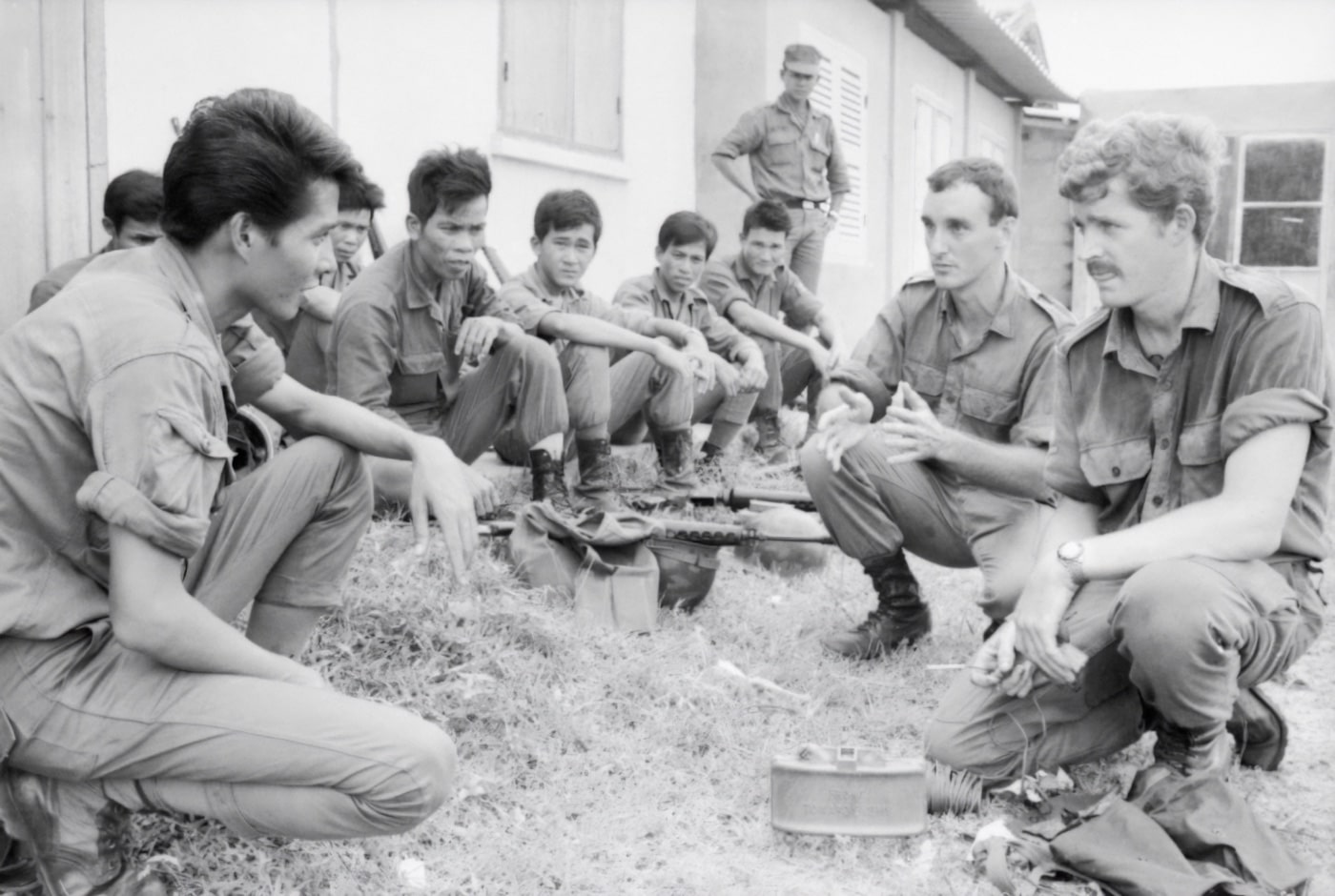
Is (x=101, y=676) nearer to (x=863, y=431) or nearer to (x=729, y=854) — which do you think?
(x=729, y=854)

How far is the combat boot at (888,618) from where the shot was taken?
13.7 feet

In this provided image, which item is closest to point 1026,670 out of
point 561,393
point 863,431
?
point 863,431

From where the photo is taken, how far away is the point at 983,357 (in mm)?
4164

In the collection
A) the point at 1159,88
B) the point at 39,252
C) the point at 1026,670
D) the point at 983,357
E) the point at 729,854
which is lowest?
the point at 729,854

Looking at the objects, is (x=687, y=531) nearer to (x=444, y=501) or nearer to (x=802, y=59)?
(x=444, y=501)

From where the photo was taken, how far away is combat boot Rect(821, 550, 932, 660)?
4.19 m

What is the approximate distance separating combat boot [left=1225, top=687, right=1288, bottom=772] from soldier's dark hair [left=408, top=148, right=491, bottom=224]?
3026 millimetres

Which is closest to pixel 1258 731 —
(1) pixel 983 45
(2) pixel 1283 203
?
(1) pixel 983 45

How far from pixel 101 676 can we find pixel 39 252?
2662 mm

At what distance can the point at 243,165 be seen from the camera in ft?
7.15

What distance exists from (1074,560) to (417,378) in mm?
2834

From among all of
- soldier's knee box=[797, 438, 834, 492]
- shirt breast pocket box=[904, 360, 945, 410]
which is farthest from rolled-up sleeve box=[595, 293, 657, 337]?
soldier's knee box=[797, 438, 834, 492]

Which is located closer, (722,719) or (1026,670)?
(1026,670)

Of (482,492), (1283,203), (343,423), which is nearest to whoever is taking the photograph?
(343,423)
